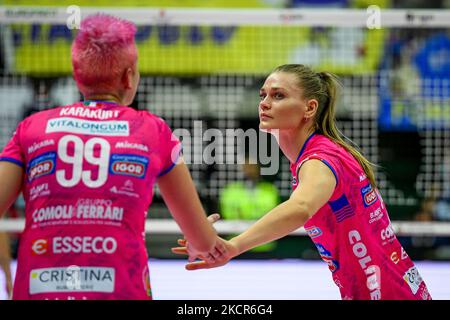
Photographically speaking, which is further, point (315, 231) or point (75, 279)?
point (315, 231)

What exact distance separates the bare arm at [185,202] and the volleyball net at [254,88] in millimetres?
6276

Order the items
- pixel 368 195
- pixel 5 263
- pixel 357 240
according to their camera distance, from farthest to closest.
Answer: pixel 5 263
pixel 368 195
pixel 357 240

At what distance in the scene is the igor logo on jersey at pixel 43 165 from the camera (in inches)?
100

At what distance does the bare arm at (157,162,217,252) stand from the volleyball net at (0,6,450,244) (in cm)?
628

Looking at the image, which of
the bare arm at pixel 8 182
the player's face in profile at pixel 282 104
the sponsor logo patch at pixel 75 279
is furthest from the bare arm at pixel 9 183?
the player's face in profile at pixel 282 104

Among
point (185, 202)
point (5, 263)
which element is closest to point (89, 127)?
point (185, 202)

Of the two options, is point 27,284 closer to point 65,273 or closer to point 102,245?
point 65,273

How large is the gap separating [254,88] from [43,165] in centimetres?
904

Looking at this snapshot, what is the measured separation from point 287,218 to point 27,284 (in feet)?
4.07

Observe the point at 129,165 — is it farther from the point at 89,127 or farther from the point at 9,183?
the point at 9,183

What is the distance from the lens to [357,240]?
11.2ft

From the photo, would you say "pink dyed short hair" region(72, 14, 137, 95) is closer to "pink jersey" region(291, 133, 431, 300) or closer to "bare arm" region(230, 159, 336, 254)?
"bare arm" region(230, 159, 336, 254)

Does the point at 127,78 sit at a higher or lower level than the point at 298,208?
higher

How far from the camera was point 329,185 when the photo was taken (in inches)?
127
